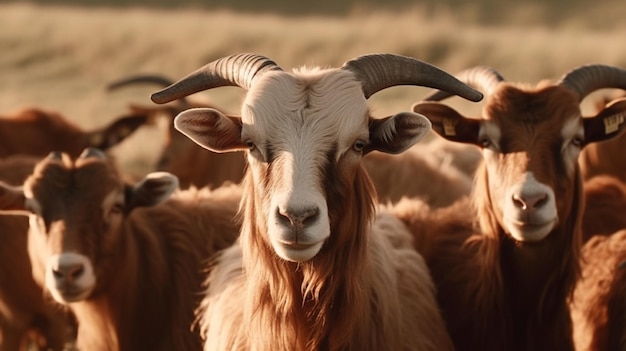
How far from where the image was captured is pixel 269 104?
6.70 m

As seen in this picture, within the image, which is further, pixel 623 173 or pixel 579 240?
pixel 623 173

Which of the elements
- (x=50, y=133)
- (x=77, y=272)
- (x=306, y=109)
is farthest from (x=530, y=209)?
(x=50, y=133)

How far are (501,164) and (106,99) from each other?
63.7 ft

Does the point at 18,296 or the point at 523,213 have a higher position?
the point at 523,213

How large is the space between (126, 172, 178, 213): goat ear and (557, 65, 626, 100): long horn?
9.85 ft

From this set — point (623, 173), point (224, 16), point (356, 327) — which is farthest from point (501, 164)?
point (224, 16)

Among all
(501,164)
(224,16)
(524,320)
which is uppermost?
(224,16)

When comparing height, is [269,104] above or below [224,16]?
below

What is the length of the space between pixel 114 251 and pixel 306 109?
2.66m

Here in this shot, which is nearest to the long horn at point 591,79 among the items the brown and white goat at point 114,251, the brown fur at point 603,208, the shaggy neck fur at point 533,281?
the shaggy neck fur at point 533,281

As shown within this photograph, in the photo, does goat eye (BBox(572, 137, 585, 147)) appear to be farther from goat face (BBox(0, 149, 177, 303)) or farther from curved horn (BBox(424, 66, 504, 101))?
goat face (BBox(0, 149, 177, 303))

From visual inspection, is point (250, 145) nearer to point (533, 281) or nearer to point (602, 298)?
point (533, 281)

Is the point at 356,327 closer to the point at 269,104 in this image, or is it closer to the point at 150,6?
Answer: the point at 269,104

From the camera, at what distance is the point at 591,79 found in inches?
329
